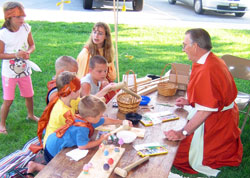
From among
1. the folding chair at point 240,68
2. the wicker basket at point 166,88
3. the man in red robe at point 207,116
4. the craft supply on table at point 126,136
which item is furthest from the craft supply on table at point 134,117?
the folding chair at point 240,68

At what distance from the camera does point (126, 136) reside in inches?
95.6

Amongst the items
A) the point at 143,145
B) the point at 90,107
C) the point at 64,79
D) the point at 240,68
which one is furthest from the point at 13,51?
the point at 240,68

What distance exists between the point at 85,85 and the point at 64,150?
1.28 m

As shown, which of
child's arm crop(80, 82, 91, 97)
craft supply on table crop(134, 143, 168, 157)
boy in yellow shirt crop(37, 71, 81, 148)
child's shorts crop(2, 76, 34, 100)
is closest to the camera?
craft supply on table crop(134, 143, 168, 157)

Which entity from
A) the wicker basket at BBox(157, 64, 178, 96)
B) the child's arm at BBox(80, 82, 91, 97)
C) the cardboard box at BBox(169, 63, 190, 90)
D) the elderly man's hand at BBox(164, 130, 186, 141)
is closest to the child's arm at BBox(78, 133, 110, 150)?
the elderly man's hand at BBox(164, 130, 186, 141)

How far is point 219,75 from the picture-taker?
9.48 ft

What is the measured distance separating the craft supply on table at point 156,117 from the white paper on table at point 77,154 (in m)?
0.72

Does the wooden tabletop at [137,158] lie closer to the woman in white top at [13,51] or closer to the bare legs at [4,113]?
the woman in white top at [13,51]

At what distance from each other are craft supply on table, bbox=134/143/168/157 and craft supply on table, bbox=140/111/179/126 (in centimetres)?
36

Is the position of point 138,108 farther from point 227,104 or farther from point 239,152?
point 239,152

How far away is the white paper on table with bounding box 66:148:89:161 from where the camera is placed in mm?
2172

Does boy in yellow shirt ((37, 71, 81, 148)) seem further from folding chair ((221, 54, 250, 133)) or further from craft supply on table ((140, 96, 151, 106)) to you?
folding chair ((221, 54, 250, 133))

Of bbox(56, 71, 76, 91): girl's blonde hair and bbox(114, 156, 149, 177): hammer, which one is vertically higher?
bbox(56, 71, 76, 91): girl's blonde hair

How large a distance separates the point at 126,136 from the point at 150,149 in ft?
0.77
